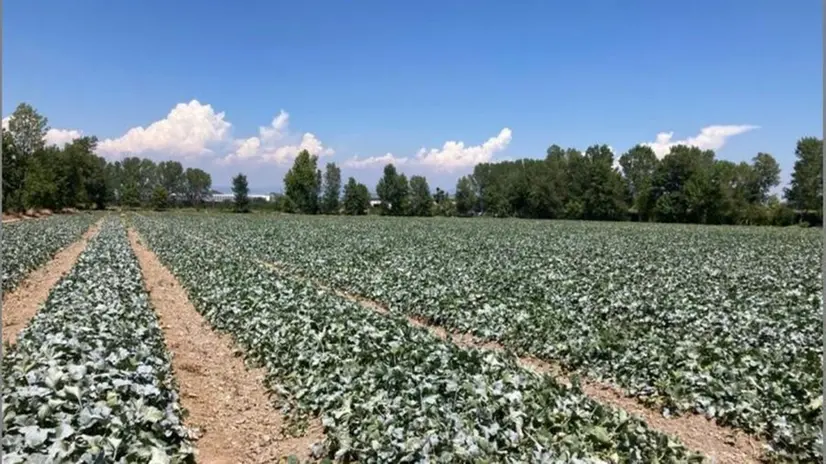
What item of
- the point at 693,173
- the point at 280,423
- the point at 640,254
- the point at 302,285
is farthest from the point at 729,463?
the point at 693,173

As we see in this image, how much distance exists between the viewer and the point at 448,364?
21.5ft

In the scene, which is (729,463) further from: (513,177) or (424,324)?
(513,177)

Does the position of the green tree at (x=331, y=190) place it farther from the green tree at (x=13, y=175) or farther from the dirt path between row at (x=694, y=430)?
the dirt path between row at (x=694, y=430)

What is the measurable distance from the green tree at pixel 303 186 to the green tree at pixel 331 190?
2.17 meters

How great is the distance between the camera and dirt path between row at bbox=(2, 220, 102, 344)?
11.0 meters

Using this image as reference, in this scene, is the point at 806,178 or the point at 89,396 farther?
the point at 806,178

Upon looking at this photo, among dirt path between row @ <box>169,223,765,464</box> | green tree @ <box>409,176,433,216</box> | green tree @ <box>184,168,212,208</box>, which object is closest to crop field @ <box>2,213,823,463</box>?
dirt path between row @ <box>169,223,765,464</box>

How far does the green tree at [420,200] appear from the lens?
95938 mm

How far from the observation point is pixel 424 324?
11398mm

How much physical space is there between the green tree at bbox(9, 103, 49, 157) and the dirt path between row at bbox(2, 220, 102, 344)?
177 feet

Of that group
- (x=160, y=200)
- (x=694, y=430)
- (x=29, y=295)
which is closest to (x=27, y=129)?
(x=160, y=200)

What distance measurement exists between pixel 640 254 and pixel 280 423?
64.1 ft

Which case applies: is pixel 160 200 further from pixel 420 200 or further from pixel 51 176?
pixel 420 200

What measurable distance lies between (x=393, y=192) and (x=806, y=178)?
214ft
